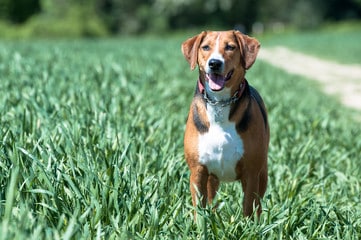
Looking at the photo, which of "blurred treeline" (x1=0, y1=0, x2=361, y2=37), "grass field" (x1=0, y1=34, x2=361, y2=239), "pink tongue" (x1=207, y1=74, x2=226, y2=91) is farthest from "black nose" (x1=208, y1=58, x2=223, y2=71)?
"blurred treeline" (x1=0, y1=0, x2=361, y2=37)

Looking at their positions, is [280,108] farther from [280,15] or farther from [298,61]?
[280,15]

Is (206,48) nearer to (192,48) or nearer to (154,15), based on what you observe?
(192,48)

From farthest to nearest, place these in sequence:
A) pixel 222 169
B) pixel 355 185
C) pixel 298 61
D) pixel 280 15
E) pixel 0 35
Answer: pixel 280 15 < pixel 0 35 < pixel 298 61 < pixel 355 185 < pixel 222 169

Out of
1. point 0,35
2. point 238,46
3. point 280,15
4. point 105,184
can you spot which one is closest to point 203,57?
point 238,46

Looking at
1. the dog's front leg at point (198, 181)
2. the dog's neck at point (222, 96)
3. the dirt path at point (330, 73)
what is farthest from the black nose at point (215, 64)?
the dirt path at point (330, 73)

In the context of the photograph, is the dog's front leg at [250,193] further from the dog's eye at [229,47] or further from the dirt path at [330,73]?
the dirt path at [330,73]

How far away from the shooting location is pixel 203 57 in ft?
13.2

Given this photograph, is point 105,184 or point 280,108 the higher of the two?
point 105,184

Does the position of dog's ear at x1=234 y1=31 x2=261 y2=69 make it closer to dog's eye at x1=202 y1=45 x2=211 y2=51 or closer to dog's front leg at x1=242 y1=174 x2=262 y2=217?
dog's eye at x1=202 y1=45 x2=211 y2=51

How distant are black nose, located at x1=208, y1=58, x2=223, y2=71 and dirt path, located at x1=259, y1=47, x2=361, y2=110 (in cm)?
989

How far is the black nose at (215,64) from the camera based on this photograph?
12.3ft

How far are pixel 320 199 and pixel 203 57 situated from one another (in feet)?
4.81

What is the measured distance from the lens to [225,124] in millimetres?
3906

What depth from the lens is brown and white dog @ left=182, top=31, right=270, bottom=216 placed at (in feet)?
12.6
